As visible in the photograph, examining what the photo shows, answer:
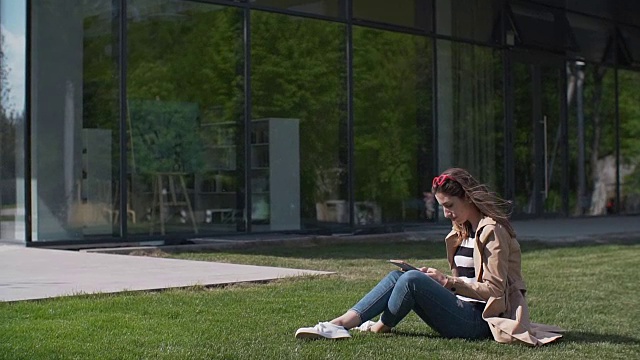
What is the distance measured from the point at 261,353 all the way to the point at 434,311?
1.08 metres

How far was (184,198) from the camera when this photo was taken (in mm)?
13695

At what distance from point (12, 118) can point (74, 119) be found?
80cm

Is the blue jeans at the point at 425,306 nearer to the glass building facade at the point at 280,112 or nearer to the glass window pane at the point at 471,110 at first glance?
the glass building facade at the point at 280,112

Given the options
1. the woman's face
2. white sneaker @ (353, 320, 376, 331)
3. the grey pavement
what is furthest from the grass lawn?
the woman's face

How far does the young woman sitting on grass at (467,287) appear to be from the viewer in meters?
5.46

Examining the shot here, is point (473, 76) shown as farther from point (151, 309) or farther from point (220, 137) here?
point (151, 309)

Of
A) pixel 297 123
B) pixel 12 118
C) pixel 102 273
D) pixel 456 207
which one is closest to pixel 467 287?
pixel 456 207

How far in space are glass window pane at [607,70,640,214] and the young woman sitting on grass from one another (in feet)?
59.5

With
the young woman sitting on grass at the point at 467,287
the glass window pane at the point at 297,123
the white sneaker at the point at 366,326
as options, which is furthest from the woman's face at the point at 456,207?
the glass window pane at the point at 297,123

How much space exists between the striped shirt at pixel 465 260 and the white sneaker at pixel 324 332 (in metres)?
0.77

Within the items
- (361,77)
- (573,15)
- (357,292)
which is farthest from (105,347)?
(573,15)

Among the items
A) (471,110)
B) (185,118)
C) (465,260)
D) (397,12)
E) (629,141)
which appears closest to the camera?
(465,260)

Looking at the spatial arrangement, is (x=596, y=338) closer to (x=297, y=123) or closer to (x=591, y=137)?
(x=297, y=123)

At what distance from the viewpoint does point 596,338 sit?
5.98 metres
